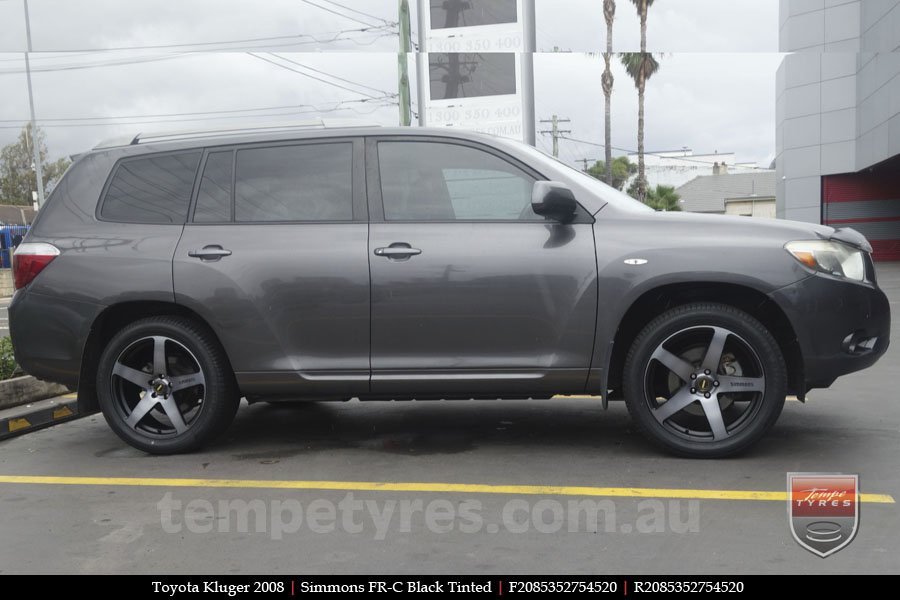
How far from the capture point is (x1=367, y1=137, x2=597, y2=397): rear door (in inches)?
181

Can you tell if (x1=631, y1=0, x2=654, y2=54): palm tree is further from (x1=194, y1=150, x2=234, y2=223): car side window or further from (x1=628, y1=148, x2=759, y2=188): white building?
(x1=628, y1=148, x2=759, y2=188): white building

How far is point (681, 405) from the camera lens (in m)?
4.60

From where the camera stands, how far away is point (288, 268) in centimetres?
478

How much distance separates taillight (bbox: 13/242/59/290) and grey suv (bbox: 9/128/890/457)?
0.01 m

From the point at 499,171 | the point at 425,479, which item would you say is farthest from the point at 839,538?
the point at 499,171

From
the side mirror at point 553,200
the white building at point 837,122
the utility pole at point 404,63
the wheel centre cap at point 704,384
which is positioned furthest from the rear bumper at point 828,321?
the white building at point 837,122

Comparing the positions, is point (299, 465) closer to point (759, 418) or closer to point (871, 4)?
point (759, 418)

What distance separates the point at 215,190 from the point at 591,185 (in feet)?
7.00

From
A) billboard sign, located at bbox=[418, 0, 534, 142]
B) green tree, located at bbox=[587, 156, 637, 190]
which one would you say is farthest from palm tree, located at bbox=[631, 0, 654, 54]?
green tree, located at bbox=[587, 156, 637, 190]

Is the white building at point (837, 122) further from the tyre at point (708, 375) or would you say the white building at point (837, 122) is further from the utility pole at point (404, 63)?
the tyre at point (708, 375)

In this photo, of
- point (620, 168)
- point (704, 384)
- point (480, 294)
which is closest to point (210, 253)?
point (480, 294)

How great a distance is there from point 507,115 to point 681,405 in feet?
79.3

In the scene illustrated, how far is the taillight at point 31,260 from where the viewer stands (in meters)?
5.08
